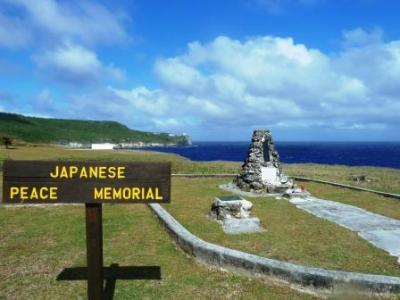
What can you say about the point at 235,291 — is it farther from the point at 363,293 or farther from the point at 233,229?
the point at 233,229

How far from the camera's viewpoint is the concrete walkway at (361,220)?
9859 millimetres

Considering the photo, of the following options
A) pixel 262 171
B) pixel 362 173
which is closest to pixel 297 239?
pixel 262 171

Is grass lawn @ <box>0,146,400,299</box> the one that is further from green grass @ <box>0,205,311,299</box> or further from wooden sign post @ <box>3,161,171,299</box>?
wooden sign post @ <box>3,161,171,299</box>

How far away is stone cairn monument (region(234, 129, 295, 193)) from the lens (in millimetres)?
19078

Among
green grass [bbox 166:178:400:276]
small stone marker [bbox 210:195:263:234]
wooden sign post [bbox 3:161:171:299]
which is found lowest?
green grass [bbox 166:178:400:276]

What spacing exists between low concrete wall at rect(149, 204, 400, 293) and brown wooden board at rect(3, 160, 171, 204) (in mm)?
2708

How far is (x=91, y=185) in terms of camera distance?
5746 mm

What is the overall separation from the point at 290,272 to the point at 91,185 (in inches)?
161

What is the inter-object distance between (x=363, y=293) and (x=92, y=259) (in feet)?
15.7

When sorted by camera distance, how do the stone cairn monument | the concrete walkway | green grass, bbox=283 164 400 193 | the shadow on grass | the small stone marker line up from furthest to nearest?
green grass, bbox=283 164 400 193
the stone cairn monument
the small stone marker
the concrete walkway
the shadow on grass

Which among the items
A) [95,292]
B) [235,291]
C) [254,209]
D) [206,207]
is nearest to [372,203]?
[254,209]

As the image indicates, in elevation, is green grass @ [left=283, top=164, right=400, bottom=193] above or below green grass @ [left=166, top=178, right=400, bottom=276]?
below

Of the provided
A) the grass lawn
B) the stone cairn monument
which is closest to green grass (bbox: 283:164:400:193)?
the stone cairn monument

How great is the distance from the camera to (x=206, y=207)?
14.4 meters
